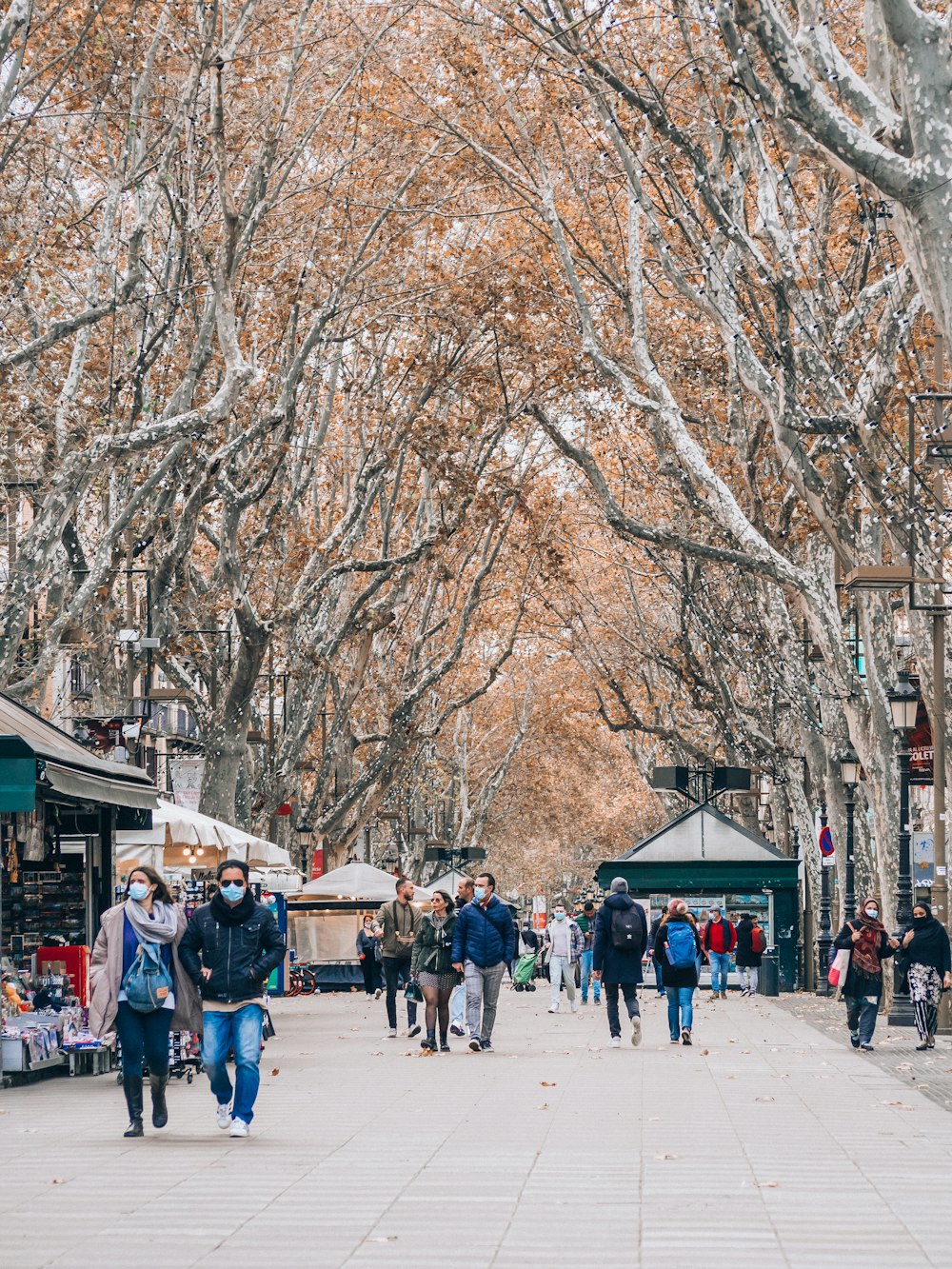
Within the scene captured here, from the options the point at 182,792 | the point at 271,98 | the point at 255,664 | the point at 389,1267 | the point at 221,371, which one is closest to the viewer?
the point at 389,1267

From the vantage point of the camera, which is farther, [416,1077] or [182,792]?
[182,792]

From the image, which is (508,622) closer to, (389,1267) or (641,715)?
(641,715)

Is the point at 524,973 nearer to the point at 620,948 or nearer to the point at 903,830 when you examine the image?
the point at 903,830

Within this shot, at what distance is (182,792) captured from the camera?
28250 mm

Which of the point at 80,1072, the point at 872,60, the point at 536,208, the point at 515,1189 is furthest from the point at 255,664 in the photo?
the point at 515,1189

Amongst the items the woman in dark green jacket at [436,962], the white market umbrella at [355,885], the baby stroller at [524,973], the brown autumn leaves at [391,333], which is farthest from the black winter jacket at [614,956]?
the baby stroller at [524,973]

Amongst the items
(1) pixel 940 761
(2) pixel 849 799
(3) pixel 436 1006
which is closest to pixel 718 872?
(2) pixel 849 799

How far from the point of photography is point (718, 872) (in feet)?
107

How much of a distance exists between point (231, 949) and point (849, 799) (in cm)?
1806

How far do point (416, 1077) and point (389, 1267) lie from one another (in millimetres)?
8395

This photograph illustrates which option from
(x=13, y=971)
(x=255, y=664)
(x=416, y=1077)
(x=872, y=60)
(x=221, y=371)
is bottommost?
(x=416, y=1077)

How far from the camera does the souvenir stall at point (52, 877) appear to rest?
14.1 metres

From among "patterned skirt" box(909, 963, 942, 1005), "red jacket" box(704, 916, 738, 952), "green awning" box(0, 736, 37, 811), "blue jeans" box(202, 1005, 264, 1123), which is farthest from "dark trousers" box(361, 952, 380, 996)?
"blue jeans" box(202, 1005, 264, 1123)

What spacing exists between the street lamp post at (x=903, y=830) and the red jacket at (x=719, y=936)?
8598mm
